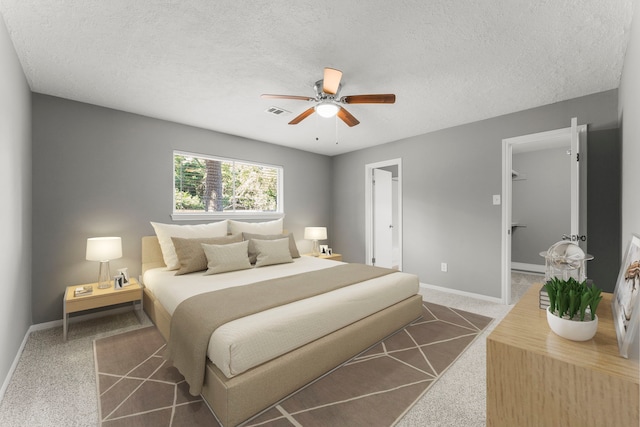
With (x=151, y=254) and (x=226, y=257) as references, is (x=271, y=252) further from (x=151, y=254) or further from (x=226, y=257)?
(x=151, y=254)

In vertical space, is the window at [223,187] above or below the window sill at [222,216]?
above

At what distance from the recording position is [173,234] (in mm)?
3314

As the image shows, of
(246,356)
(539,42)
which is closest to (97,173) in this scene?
(246,356)

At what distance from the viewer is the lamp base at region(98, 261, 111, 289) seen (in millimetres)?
2943

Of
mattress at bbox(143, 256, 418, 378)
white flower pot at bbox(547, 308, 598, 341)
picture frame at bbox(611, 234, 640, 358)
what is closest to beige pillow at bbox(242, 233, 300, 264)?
mattress at bbox(143, 256, 418, 378)

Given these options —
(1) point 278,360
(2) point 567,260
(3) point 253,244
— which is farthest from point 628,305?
(3) point 253,244

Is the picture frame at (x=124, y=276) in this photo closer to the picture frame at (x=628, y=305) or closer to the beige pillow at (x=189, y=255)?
the beige pillow at (x=189, y=255)

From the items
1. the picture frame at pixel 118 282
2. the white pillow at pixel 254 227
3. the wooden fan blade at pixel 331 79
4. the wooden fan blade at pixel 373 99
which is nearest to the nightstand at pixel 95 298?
the picture frame at pixel 118 282

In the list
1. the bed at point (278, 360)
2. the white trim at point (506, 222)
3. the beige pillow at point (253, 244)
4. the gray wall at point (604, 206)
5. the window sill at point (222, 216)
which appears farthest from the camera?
the window sill at point (222, 216)

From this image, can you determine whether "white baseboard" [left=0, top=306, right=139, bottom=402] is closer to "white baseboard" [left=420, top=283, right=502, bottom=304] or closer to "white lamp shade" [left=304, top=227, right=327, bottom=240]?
"white lamp shade" [left=304, top=227, right=327, bottom=240]

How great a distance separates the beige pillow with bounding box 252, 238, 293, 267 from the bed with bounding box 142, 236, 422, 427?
0.31m

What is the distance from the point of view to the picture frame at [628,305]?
100 centimetres

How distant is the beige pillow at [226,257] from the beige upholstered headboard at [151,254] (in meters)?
0.81

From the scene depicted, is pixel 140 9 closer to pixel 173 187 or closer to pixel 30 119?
pixel 30 119
